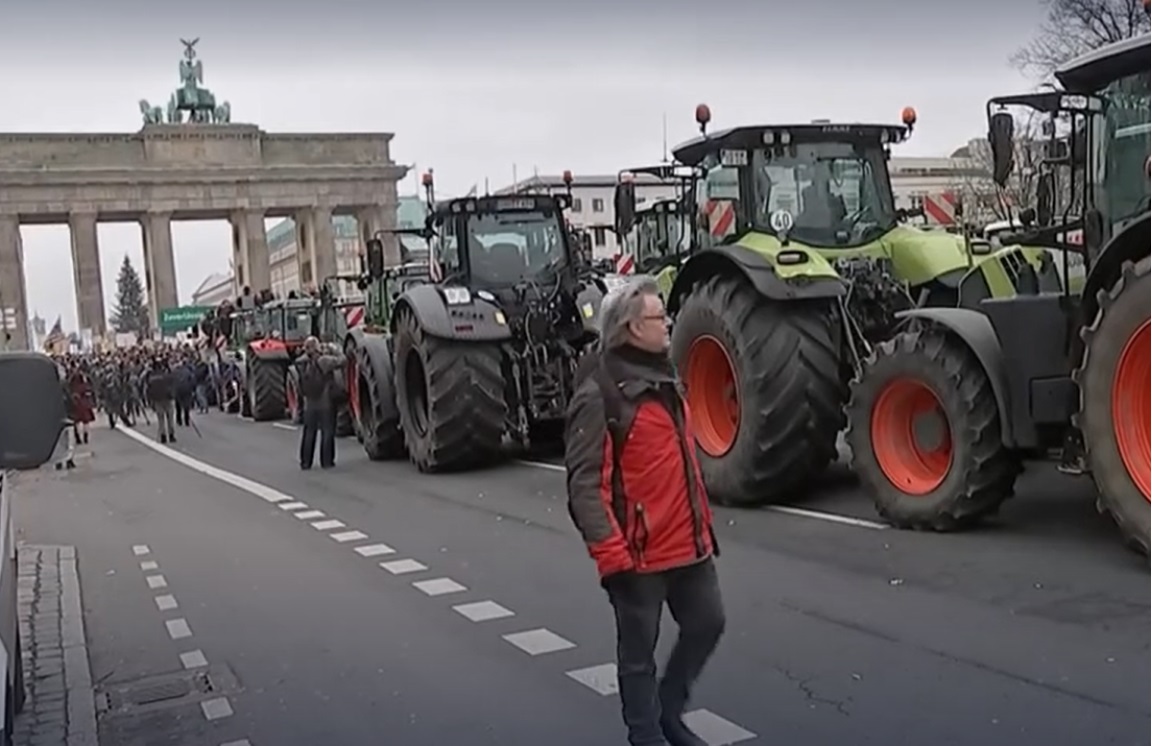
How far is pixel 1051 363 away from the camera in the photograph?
792 cm

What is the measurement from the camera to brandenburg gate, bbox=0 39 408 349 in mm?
70062

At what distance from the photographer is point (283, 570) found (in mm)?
9594

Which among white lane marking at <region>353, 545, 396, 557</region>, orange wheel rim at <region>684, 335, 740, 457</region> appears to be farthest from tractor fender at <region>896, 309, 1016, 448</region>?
white lane marking at <region>353, 545, 396, 557</region>

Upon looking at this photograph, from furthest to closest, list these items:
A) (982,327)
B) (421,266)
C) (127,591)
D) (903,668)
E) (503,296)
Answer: (421,266), (503,296), (127,591), (982,327), (903,668)

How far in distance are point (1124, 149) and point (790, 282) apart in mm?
2706

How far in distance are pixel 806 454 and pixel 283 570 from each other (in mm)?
3936

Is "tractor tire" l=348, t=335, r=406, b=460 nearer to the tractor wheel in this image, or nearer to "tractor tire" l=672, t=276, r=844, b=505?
"tractor tire" l=672, t=276, r=844, b=505

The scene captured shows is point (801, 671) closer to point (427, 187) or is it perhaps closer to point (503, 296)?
point (503, 296)

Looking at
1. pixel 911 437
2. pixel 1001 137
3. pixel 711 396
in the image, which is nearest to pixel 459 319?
pixel 711 396

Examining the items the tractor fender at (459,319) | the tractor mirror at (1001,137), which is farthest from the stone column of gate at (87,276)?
the tractor mirror at (1001,137)

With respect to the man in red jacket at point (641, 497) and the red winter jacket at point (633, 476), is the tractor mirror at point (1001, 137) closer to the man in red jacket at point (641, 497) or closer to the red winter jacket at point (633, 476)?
the man in red jacket at point (641, 497)

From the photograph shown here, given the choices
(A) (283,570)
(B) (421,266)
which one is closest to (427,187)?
(B) (421,266)

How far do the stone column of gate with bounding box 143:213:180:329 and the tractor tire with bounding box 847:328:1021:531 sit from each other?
69.9 m

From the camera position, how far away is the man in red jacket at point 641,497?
4.52 meters
